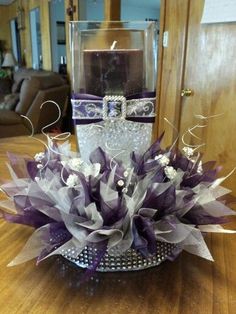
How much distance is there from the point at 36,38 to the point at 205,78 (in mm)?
4033

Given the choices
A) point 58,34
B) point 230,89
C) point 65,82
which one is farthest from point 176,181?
point 58,34

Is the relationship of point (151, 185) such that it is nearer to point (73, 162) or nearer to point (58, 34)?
point (73, 162)

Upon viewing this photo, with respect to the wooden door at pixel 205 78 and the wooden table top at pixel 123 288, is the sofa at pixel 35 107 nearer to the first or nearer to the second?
the wooden door at pixel 205 78

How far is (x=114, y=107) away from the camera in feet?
2.04

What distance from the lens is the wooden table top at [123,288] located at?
1.69 ft

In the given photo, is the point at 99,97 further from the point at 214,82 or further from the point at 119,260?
the point at 214,82

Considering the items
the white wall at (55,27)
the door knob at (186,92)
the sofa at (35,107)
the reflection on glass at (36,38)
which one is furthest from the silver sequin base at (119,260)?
the reflection on glass at (36,38)

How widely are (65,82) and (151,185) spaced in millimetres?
3744

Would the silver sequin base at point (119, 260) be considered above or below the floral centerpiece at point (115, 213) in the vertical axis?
below

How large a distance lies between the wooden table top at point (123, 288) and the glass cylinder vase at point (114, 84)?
0.22 meters

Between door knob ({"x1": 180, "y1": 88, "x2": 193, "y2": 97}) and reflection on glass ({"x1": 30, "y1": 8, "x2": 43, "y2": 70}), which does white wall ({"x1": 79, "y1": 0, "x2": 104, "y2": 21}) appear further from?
door knob ({"x1": 180, "y1": 88, "x2": 193, "y2": 97})

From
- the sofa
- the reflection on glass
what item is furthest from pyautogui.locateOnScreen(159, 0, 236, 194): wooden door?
the reflection on glass

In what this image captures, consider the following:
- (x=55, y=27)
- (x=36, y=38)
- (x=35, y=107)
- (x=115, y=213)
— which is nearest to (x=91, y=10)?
(x=55, y=27)

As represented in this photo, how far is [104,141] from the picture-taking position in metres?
0.66
